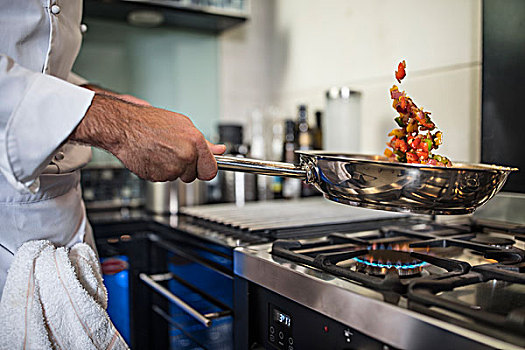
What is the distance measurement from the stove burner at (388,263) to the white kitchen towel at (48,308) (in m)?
0.39

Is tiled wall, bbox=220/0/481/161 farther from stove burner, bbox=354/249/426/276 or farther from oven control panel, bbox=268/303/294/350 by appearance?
oven control panel, bbox=268/303/294/350

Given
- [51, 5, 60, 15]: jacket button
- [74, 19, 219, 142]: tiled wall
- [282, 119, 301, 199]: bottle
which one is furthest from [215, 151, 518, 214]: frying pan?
[74, 19, 219, 142]: tiled wall

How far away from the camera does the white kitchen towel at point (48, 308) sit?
0.66m

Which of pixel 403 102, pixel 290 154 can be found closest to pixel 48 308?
pixel 403 102

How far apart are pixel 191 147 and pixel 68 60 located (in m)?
0.39

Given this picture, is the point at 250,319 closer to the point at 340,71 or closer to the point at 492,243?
the point at 492,243

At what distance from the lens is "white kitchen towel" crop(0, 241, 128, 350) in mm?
662

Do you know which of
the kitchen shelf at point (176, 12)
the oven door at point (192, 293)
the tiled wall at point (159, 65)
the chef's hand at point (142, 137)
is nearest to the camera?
the chef's hand at point (142, 137)

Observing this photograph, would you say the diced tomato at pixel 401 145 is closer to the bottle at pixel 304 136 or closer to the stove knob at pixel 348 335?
the stove knob at pixel 348 335

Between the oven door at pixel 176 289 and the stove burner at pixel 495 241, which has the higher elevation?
the stove burner at pixel 495 241

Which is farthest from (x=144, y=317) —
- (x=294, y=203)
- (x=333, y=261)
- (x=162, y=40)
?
(x=162, y=40)

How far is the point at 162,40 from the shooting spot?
1.78 metres

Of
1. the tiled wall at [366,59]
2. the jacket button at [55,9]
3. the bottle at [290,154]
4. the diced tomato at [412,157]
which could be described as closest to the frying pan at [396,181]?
the diced tomato at [412,157]

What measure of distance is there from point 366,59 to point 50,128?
105 cm
